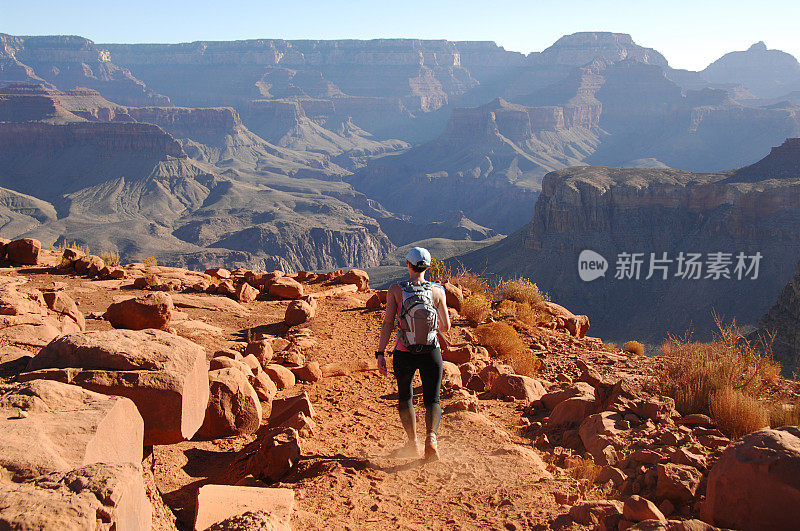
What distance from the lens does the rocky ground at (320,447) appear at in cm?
372

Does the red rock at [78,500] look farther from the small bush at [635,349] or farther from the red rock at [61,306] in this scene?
the small bush at [635,349]

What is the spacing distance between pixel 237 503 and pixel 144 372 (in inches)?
52.3

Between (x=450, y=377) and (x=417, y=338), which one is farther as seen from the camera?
(x=450, y=377)

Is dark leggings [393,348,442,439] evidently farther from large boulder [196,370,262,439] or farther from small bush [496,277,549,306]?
small bush [496,277,549,306]

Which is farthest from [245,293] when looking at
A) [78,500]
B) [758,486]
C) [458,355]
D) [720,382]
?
[758,486]

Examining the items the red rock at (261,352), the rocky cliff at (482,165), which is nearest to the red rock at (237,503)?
the red rock at (261,352)

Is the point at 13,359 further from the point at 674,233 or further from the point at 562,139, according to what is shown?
the point at 562,139

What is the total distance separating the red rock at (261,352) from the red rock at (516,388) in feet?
10.6

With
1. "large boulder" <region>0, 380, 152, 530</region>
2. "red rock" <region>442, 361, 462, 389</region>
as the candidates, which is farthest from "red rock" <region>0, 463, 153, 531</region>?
"red rock" <region>442, 361, 462, 389</region>

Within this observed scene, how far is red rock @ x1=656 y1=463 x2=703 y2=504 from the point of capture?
4742 millimetres

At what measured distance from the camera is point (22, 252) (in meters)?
15.0

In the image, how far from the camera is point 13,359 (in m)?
5.66

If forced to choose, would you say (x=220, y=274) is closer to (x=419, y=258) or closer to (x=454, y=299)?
(x=454, y=299)

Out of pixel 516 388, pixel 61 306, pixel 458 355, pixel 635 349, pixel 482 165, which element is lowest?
pixel 635 349
